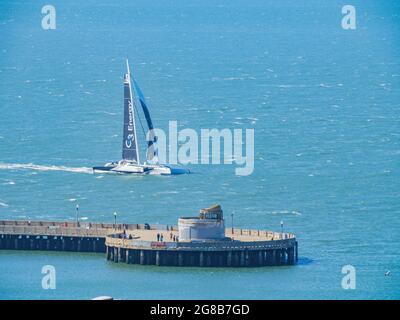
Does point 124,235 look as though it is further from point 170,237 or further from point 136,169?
point 136,169

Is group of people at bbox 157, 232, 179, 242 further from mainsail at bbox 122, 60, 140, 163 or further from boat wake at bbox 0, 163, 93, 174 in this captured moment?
mainsail at bbox 122, 60, 140, 163

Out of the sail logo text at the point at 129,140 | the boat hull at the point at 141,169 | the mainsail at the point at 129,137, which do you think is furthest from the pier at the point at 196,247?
the sail logo text at the point at 129,140

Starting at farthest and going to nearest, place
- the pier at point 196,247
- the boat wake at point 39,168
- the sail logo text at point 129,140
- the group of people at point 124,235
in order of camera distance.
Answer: the sail logo text at point 129,140 < the boat wake at point 39,168 < the group of people at point 124,235 < the pier at point 196,247

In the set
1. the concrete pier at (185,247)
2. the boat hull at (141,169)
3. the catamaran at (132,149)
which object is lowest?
the concrete pier at (185,247)

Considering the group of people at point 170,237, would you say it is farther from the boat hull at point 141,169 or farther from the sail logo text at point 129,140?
the sail logo text at point 129,140

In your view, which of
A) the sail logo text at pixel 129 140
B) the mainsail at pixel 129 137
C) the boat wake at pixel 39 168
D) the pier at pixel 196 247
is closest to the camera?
the pier at pixel 196 247

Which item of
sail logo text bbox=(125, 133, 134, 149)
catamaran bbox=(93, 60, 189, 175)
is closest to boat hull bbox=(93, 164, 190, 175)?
catamaran bbox=(93, 60, 189, 175)
